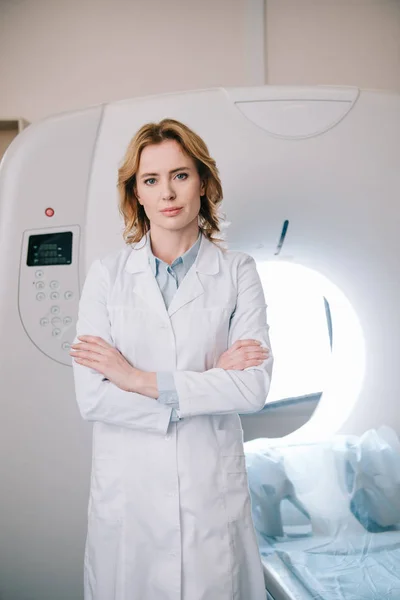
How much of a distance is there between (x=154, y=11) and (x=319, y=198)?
5.08 feet

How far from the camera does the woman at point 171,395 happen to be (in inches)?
45.6

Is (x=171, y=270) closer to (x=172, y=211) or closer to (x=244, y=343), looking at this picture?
(x=172, y=211)

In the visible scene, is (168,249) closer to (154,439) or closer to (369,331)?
(154,439)

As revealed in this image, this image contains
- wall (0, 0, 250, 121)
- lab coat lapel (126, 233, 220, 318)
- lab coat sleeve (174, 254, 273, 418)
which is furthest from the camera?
wall (0, 0, 250, 121)

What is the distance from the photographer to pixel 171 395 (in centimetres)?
114

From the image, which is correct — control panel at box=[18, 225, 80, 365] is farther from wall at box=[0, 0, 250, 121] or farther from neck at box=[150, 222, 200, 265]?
wall at box=[0, 0, 250, 121]

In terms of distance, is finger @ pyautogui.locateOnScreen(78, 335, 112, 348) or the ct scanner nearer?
finger @ pyautogui.locateOnScreen(78, 335, 112, 348)

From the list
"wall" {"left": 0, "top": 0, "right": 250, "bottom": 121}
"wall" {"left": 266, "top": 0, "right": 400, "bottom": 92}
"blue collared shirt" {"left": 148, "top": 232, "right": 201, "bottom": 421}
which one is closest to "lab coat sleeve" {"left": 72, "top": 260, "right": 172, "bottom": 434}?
"blue collared shirt" {"left": 148, "top": 232, "right": 201, "bottom": 421}

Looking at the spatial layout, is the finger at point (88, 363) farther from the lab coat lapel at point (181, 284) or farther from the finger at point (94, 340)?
the lab coat lapel at point (181, 284)

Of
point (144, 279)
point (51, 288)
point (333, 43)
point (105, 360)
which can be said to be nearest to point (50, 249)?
point (51, 288)

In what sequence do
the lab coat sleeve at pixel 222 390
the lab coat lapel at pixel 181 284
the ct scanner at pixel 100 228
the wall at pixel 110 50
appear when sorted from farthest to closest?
the wall at pixel 110 50, the ct scanner at pixel 100 228, the lab coat lapel at pixel 181 284, the lab coat sleeve at pixel 222 390

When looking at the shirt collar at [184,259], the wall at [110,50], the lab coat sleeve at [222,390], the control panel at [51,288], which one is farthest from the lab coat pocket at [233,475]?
the wall at [110,50]

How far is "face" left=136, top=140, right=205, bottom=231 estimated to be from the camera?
49.9 inches

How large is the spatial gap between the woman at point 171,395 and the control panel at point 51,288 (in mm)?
199
